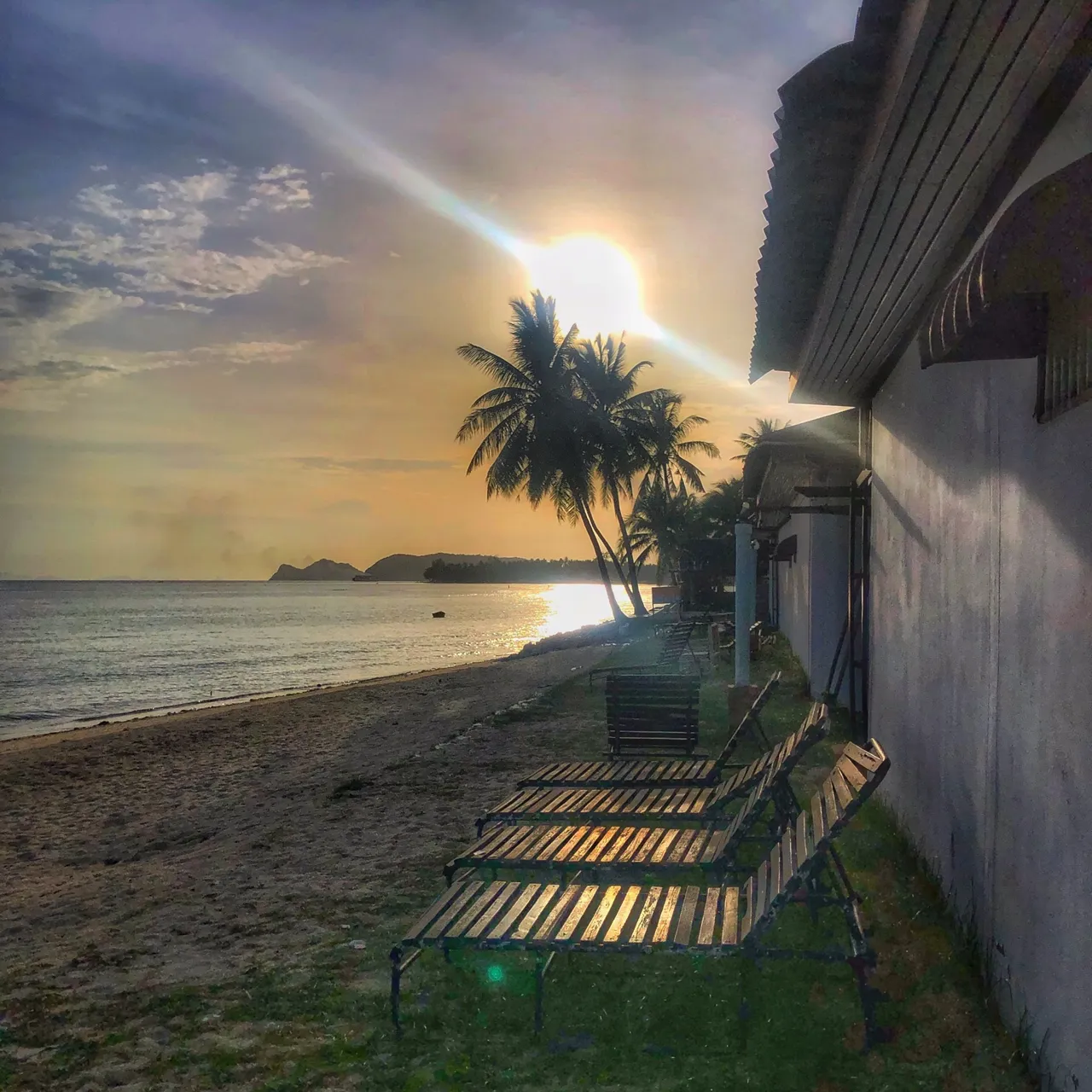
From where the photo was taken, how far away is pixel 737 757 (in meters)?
8.44

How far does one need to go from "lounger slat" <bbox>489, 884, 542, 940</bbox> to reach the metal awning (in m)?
2.53

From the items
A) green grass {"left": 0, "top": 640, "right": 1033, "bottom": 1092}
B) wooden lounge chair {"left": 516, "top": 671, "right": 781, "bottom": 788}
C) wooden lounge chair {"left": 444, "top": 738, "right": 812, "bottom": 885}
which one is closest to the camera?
green grass {"left": 0, "top": 640, "right": 1033, "bottom": 1092}

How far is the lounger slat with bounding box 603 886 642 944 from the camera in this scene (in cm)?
346

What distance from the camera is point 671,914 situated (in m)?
3.71

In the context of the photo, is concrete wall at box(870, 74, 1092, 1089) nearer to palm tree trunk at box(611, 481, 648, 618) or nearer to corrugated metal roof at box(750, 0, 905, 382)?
corrugated metal roof at box(750, 0, 905, 382)

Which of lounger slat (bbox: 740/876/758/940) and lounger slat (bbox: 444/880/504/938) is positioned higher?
lounger slat (bbox: 740/876/758/940)

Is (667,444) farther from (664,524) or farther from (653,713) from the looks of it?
(653,713)

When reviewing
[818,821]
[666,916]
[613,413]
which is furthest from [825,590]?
[613,413]

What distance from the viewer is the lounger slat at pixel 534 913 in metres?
3.52

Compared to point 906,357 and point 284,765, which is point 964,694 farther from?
point 284,765

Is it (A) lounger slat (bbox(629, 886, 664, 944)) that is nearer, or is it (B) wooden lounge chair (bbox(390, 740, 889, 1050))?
(B) wooden lounge chair (bbox(390, 740, 889, 1050))

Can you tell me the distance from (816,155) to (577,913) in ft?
9.89

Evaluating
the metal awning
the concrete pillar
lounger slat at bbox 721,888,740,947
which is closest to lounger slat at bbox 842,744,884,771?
lounger slat at bbox 721,888,740,947

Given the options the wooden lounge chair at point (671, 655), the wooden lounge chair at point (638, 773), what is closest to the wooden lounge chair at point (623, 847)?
the wooden lounge chair at point (638, 773)
